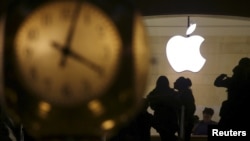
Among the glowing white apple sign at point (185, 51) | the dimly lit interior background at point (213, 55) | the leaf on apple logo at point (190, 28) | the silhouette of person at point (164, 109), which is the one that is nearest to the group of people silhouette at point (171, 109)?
the silhouette of person at point (164, 109)

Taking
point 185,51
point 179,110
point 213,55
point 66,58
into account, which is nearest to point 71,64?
point 66,58

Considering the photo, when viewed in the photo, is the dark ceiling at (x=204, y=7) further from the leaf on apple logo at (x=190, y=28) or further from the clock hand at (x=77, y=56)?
the clock hand at (x=77, y=56)

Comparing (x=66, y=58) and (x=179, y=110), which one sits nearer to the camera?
Result: (x=66, y=58)

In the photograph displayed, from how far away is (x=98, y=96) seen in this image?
0.79 m

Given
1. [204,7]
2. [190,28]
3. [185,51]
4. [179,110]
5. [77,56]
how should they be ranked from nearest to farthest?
[77,56] < [179,110] < [204,7] < [185,51] < [190,28]

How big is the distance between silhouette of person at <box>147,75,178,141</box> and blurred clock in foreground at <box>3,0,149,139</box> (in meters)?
1.44

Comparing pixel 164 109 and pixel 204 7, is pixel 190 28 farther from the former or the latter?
pixel 164 109

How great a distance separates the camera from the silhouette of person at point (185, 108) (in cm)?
232

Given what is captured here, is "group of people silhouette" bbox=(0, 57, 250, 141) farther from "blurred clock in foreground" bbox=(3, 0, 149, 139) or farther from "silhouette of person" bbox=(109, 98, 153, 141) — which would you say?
"blurred clock in foreground" bbox=(3, 0, 149, 139)

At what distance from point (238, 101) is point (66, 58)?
171 cm

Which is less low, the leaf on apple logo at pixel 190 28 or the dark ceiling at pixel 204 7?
the dark ceiling at pixel 204 7

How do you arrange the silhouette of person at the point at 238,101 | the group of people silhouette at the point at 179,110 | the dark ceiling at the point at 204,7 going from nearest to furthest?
the group of people silhouette at the point at 179,110, the silhouette of person at the point at 238,101, the dark ceiling at the point at 204,7

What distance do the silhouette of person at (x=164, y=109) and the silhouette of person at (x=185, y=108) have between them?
0.10ft

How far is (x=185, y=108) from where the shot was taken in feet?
7.70
